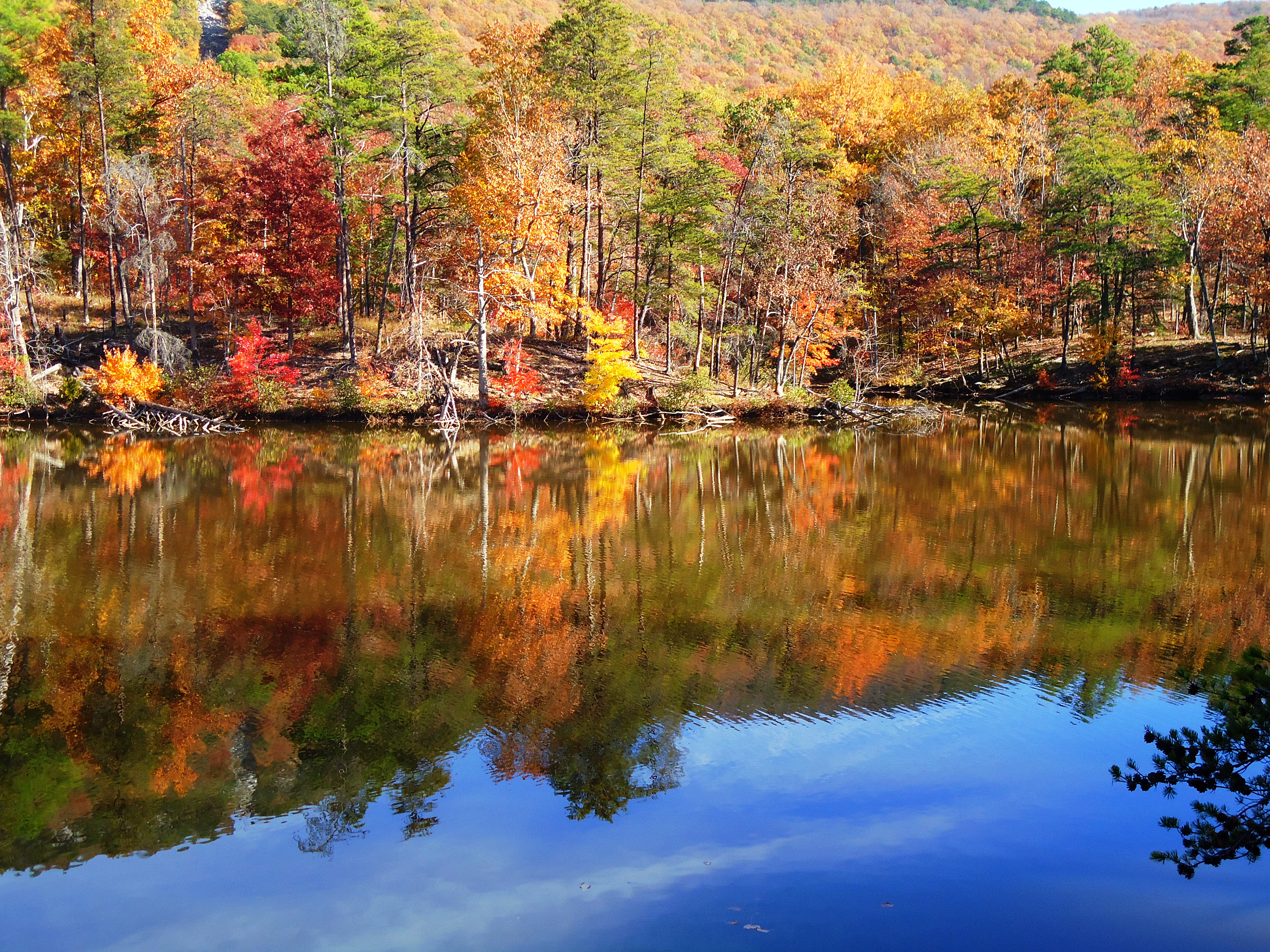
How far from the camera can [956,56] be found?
9100cm

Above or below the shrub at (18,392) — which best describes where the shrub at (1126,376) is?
above

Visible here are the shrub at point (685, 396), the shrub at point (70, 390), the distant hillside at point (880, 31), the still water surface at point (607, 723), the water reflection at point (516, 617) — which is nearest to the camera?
the still water surface at point (607, 723)

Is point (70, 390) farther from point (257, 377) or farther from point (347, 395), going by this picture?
point (347, 395)

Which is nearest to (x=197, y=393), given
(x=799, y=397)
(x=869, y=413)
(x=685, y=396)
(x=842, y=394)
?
(x=685, y=396)

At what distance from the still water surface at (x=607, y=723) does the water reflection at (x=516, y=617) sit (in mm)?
51

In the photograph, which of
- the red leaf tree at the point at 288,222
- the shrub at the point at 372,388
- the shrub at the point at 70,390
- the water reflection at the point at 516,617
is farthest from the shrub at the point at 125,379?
the water reflection at the point at 516,617

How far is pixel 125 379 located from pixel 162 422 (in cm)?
192

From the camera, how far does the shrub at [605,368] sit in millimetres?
31344

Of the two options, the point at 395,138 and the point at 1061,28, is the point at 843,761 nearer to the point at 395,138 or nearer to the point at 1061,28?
the point at 395,138

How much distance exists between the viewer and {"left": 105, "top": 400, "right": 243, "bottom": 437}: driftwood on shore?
97.2ft

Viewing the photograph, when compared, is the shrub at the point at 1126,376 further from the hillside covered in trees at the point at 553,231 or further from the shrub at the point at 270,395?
the shrub at the point at 270,395

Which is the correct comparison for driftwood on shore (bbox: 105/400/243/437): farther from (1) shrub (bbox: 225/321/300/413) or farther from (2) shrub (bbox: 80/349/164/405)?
(1) shrub (bbox: 225/321/300/413)

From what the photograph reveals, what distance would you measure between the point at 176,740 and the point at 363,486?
12069 millimetres

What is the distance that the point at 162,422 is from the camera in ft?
97.8
